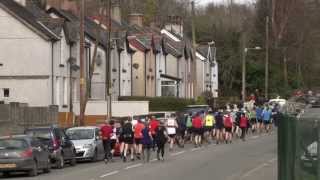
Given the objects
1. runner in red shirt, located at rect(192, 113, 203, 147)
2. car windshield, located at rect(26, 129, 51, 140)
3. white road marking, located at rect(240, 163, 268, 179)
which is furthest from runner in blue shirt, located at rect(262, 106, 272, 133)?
white road marking, located at rect(240, 163, 268, 179)

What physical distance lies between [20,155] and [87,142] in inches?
306

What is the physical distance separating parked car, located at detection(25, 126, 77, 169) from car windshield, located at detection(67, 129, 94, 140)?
2.15 m

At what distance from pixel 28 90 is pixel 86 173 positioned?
2768 centimetres

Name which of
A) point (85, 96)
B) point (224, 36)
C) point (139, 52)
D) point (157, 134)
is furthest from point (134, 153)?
point (224, 36)

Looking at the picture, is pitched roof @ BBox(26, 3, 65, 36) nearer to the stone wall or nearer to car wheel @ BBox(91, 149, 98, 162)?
the stone wall

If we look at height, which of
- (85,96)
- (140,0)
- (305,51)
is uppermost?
Result: (140,0)

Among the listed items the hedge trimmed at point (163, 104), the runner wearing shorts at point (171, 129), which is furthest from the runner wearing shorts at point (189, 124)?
the hedge trimmed at point (163, 104)

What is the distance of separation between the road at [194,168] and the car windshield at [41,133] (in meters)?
1.40

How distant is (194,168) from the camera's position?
1104 inches

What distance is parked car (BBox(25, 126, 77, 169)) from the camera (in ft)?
99.6

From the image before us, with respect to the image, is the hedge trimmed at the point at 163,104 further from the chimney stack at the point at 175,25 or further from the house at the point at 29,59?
the chimney stack at the point at 175,25

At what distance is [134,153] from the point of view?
3434cm

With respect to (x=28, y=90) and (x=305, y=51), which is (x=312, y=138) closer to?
(x=28, y=90)

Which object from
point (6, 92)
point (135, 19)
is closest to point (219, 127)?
point (6, 92)
